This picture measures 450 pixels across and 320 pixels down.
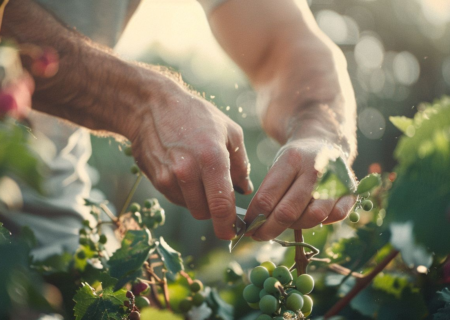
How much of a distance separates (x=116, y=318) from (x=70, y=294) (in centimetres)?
26

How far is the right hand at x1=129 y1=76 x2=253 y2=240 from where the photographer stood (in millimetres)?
973

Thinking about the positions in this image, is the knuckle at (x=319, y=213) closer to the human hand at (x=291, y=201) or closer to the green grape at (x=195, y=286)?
the human hand at (x=291, y=201)

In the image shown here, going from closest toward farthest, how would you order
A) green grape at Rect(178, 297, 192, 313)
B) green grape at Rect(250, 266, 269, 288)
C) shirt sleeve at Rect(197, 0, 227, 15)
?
green grape at Rect(250, 266, 269, 288)
green grape at Rect(178, 297, 192, 313)
shirt sleeve at Rect(197, 0, 227, 15)

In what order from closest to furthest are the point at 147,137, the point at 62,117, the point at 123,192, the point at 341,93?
the point at 147,137, the point at 62,117, the point at 341,93, the point at 123,192

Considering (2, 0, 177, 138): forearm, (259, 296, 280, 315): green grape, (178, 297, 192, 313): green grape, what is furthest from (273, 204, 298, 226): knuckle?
(2, 0, 177, 138): forearm

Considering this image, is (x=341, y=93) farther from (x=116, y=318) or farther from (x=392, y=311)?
(x=116, y=318)

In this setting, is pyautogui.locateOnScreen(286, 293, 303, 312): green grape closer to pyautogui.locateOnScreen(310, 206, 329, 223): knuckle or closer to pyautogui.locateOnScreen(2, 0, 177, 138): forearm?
pyautogui.locateOnScreen(310, 206, 329, 223): knuckle

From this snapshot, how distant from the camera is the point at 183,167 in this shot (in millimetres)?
1017

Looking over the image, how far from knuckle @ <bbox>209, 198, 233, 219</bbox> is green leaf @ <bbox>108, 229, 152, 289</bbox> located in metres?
0.18

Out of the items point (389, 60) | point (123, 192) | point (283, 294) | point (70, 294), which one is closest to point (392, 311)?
point (283, 294)

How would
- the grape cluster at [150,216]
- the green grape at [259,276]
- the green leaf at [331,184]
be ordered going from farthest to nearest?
the grape cluster at [150,216] → the green grape at [259,276] → the green leaf at [331,184]

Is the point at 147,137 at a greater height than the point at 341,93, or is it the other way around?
the point at 341,93

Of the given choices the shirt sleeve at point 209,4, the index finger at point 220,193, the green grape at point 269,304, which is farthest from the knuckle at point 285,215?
the shirt sleeve at point 209,4

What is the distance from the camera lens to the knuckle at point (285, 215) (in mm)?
945
